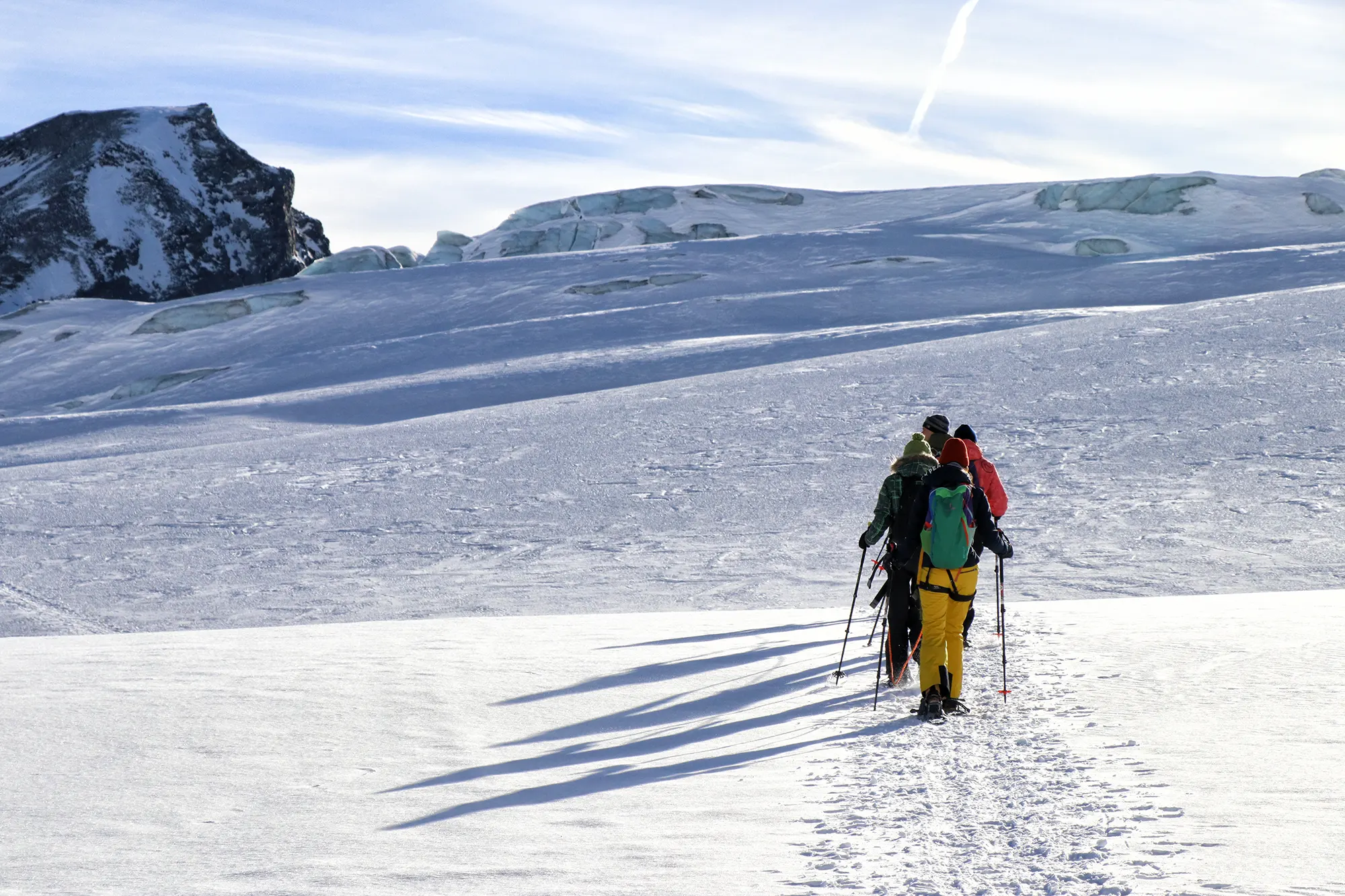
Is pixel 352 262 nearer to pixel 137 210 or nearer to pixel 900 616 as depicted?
pixel 137 210

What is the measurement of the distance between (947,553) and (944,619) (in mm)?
306

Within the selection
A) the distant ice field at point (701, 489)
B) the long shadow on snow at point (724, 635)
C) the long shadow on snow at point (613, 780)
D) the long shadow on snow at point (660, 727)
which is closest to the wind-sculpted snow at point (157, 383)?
the distant ice field at point (701, 489)

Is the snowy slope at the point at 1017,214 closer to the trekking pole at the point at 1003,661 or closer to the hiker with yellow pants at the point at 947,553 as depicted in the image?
the trekking pole at the point at 1003,661

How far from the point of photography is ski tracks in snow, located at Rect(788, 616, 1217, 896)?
3373 millimetres

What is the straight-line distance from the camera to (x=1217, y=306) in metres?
19.8

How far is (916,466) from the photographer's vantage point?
19.6ft

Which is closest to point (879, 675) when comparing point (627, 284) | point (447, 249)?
point (627, 284)

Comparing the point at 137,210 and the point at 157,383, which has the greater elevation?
the point at 137,210

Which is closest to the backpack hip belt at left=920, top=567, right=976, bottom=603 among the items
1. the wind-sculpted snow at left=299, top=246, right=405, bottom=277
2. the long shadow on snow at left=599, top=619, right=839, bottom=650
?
the long shadow on snow at left=599, top=619, right=839, bottom=650

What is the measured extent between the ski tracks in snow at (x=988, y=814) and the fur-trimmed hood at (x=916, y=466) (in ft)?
3.87

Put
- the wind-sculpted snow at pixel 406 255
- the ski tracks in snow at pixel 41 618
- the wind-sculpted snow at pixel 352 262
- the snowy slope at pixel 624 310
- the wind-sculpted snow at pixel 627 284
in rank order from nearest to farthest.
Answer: the ski tracks in snow at pixel 41 618
the snowy slope at pixel 624 310
the wind-sculpted snow at pixel 627 284
the wind-sculpted snow at pixel 352 262
the wind-sculpted snow at pixel 406 255

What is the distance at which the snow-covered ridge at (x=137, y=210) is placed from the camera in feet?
173

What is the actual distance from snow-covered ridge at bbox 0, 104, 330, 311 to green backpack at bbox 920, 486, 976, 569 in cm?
5367

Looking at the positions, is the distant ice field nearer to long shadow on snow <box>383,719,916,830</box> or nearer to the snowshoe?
A: the snowshoe
